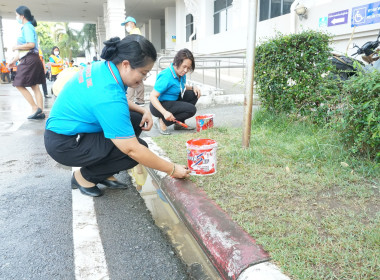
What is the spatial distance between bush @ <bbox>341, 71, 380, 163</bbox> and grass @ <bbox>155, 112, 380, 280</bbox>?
0.14 metres

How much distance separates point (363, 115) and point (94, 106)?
2.25 meters

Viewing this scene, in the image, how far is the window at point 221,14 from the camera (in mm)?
14798

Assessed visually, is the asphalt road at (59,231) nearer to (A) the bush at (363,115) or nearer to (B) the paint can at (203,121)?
(B) the paint can at (203,121)

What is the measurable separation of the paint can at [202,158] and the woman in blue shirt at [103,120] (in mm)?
203

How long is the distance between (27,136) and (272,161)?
151 inches

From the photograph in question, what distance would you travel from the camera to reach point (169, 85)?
14.5ft

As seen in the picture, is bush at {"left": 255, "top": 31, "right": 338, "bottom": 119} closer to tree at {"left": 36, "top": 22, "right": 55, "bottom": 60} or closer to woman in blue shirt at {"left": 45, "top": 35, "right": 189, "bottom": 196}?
woman in blue shirt at {"left": 45, "top": 35, "right": 189, "bottom": 196}

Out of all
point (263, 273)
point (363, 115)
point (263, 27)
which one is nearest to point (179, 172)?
point (263, 273)

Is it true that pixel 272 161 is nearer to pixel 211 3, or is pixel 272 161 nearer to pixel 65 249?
pixel 65 249

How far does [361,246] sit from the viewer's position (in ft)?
5.59

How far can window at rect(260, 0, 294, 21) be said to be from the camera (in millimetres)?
10719

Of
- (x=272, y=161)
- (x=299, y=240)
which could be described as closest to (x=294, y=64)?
(x=272, y=161)

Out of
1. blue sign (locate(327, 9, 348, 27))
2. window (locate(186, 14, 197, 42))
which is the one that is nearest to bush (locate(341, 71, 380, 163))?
blue sign (locate(327, 9, 348, 27))

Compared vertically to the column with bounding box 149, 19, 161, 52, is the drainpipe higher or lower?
lower
